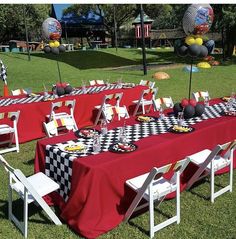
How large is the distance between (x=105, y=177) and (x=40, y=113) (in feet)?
14.9

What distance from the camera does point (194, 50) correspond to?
17.6 ft

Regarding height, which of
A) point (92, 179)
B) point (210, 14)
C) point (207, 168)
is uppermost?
point (210, 14)

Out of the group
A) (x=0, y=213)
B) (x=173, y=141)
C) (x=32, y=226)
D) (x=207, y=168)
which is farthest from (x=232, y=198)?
(x=0, y=213)

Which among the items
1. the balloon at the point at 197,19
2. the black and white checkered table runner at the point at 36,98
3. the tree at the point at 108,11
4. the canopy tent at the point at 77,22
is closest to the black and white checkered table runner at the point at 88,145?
the balloon at the point at 197,19

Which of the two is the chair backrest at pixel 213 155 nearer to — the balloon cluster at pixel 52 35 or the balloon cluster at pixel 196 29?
Result: the balloon cluster at pixel 196 29

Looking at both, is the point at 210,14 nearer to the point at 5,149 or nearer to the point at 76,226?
the point at 76,226

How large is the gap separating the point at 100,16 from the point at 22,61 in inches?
890

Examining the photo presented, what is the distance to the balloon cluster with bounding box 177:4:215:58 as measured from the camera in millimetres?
5418

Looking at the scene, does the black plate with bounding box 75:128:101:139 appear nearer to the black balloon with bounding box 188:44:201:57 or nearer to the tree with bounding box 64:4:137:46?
the black balloon with bounding box 188:44:201:57

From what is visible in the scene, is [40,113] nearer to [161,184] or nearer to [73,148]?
[73,148]

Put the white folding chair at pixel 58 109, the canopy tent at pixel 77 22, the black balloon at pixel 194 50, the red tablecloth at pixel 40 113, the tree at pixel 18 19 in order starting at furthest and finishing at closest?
the tree at pixel 18 19 → the canopy tent at pixel 77 22 → the red tablecloth at pixel 40 113 → the white folding chair at pixel 58 109 → the black balloon at pixel 194 50

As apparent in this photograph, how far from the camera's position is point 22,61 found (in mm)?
24156

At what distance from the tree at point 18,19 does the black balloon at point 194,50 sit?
40.4 meters

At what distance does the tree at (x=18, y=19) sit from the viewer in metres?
42.0
